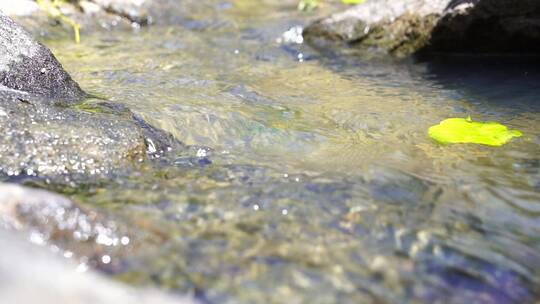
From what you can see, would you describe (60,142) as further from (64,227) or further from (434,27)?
(434,27)

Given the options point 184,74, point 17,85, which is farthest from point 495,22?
point 17,85

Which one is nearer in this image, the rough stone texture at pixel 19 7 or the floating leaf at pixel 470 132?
the floating leaf at pixel 470 132

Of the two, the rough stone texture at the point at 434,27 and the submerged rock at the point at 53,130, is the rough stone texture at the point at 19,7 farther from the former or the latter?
the submerged rock at the point at 53,130

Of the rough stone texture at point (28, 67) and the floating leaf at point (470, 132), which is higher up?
the rough stone texture at point (28, 67)

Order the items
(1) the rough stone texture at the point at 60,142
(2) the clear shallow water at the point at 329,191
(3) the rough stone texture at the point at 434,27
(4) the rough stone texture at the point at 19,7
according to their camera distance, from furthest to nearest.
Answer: (4) the rough stone texture at the point at 19,7
(3) the rough stone texture at the point at 434,27
(1) the rough stone texture at the point at 60,142
(2) the clear shallow water at the point at 329,191

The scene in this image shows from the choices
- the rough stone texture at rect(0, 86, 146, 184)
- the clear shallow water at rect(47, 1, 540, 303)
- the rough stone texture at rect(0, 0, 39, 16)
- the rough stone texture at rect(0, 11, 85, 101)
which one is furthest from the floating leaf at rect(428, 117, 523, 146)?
the rough stone texture at rect(0, 0, 39, 16)

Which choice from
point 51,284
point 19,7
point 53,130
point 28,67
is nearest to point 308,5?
point 19,7

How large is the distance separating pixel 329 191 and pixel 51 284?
4.34 ft

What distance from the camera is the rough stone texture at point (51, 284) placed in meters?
1.58

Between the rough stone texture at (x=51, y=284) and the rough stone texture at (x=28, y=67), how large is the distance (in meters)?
1.67

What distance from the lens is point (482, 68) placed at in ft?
17.7

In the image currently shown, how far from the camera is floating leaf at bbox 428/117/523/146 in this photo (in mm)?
3383

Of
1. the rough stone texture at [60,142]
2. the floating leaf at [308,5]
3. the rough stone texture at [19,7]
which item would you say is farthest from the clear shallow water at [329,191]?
the floating leaf at [308,5]

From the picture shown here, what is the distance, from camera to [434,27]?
580 centimetres
